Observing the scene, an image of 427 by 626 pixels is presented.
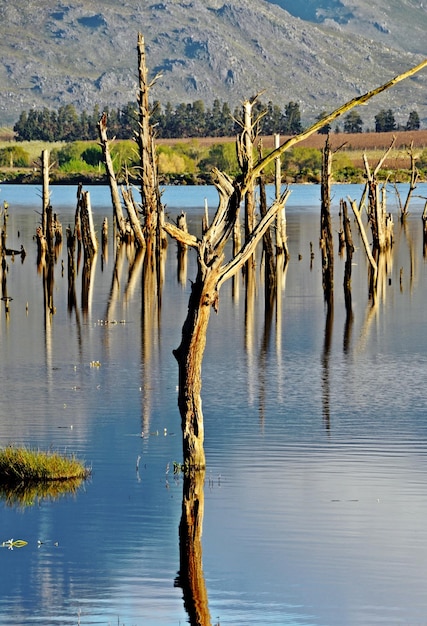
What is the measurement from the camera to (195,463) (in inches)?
569

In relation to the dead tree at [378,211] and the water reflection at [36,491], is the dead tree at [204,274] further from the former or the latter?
the dead tree at [378,211]

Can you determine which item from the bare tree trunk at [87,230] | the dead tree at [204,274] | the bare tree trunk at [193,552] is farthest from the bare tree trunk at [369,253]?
Result: the bare tree trunk at [193,552]

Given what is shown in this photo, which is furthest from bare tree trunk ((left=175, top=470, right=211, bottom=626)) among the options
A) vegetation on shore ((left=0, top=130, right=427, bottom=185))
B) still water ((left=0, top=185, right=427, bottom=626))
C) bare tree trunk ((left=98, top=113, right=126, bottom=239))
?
vegetation on shore ((left=0, top=130, right=427, bottom=185))

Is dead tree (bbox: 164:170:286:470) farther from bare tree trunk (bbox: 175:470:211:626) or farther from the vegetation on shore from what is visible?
the vegetation on shore

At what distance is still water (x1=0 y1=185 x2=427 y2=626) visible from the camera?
10.7 m

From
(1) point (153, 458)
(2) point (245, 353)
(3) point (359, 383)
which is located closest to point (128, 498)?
(1) point (153, 458)

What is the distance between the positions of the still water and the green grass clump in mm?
406

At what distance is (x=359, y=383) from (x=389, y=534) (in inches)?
359

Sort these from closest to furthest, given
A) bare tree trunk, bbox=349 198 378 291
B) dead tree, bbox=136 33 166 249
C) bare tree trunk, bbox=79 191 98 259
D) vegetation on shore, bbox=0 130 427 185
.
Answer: bare tree trunk, bbox=349 198 378 291
bare tree trunk, bbox=79 191 98 259
dead tree, bbox=136 33 166 249
vegetation on shore, bbox=0 130 427 185

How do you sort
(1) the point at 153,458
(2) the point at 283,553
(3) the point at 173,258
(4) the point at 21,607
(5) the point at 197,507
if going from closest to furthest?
(4) the point at 21,607
(2) the point at 283,553
(5) the point at 197,507
(1) the point at 153,458
(3) the point at 173,258

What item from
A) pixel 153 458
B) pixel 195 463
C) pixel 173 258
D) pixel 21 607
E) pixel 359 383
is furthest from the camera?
pixel 173 258

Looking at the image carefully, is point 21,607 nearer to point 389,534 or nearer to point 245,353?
point 389,534

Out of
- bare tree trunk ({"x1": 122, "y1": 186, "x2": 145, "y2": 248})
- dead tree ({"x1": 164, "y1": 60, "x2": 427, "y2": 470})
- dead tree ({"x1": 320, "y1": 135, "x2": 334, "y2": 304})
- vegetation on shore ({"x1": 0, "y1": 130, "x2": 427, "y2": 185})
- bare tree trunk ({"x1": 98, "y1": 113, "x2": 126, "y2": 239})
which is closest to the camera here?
dead tree ({"x1": 164, "y1": 60, "x2": 427, "y2": 470})

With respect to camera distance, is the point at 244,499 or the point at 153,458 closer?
the point at 244,499
